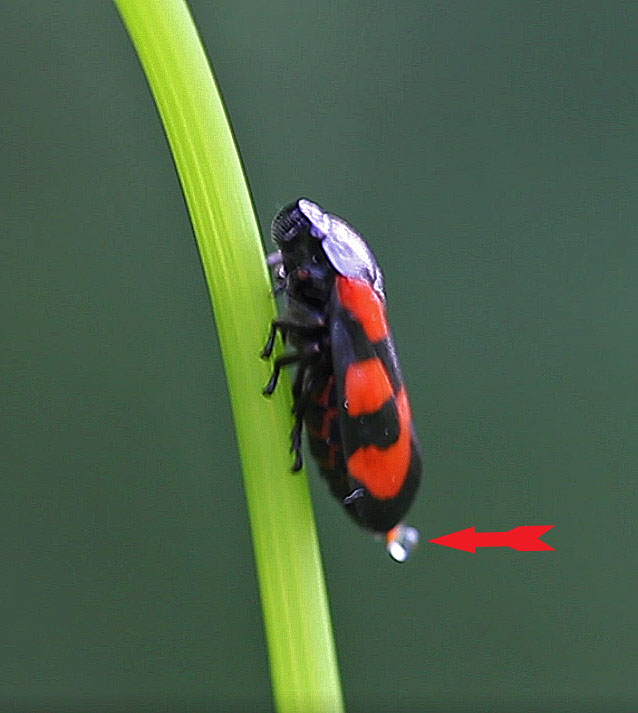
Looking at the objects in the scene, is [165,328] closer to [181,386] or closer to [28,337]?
[181,386]

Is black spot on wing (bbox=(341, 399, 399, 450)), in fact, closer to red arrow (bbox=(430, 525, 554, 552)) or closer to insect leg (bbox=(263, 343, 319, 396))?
insect leg (bbox=(263, 343, 319, 396))

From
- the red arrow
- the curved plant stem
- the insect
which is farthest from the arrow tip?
the curved plant stem

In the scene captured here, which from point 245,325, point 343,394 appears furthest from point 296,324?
point 245,325

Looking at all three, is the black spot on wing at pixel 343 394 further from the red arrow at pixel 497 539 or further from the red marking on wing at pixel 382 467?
the red arrow at pixel 497 539

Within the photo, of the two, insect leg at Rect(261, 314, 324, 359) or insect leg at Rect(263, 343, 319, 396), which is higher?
insect leg at Rect(261, 314, 324, 359)

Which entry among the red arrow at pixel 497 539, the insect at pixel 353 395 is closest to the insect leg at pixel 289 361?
the insect at pixel 353 395

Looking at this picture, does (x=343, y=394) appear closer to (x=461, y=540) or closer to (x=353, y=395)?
(x=353, y=395)

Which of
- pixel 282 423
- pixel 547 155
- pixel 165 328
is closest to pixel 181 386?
pixel 165 328
